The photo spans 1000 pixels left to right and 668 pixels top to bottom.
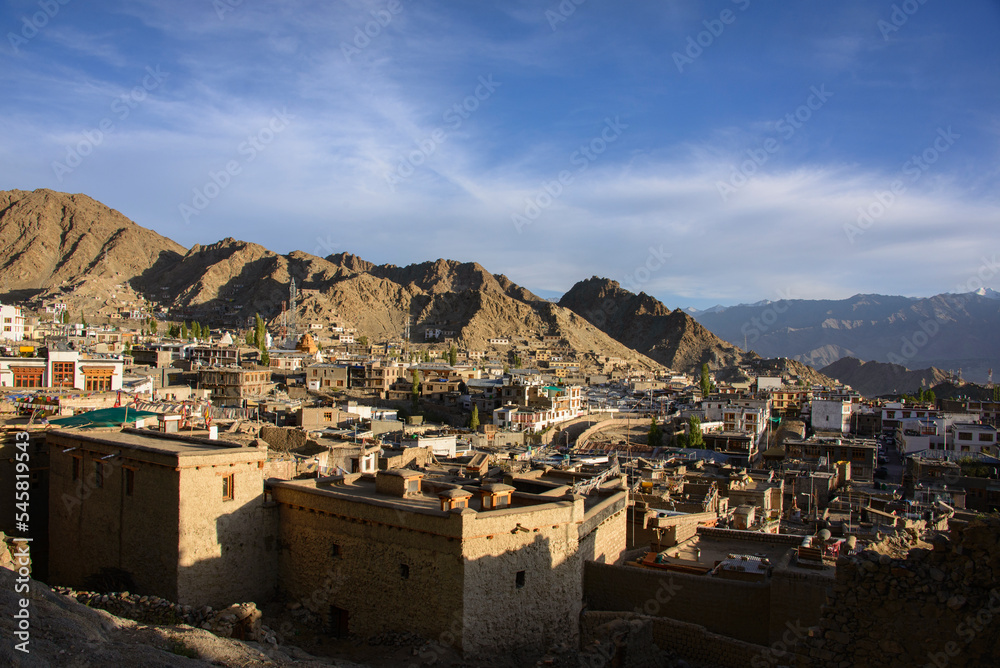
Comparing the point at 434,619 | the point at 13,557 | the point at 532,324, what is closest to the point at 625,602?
the point at 434,619

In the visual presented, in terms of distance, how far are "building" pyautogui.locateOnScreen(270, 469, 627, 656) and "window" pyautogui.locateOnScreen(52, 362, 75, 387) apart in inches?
980

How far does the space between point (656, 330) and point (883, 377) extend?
49.0m

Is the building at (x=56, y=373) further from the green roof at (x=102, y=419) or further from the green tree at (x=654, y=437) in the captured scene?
the green tree at (x=654, y=437)

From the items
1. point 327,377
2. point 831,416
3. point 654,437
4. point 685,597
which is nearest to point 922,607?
point 685,597

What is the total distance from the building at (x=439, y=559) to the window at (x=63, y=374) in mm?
24893

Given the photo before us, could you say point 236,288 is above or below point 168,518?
above

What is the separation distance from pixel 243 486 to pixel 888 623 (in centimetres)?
981

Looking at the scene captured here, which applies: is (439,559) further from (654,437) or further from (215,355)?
(215,355)

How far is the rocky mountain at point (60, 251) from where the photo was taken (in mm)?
165050

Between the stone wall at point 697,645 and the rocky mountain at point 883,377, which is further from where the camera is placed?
the rocky mountain at point 883,377

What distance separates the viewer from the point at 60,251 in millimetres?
184250

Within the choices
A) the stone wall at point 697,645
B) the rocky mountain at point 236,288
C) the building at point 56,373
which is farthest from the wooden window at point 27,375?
the rocky mountain at point 236,288

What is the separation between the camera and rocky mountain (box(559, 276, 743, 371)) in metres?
147

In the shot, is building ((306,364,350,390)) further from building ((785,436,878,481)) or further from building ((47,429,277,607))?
building ((47,429,277,607))
